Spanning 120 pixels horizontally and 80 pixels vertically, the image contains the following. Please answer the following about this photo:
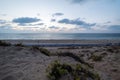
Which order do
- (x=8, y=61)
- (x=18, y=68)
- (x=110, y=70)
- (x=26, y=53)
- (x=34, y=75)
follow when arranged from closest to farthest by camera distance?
(x=34, y=75), (x=18, y=68), (x=8, y=61), (x=26, y=53), (x=110, y=70)

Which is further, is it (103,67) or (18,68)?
(103,67)

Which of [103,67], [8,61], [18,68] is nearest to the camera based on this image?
[18,68]

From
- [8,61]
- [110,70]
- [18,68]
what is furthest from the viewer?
[110,70]

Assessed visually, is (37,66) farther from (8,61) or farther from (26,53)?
(26,53)

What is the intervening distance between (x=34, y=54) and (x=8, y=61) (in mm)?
1358

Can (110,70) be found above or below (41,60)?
below

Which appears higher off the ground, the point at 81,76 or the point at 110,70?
the point at 81,76

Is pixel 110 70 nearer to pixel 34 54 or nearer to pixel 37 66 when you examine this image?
pixel 34 54

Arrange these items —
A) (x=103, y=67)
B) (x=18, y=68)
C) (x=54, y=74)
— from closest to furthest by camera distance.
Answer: (x=54, y=74)
(x=18, y=68)
(x=103, y=67)

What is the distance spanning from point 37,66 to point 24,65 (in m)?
0.47

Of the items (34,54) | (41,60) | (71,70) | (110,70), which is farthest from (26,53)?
(110,70)

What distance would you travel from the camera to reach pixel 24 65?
6.21 m

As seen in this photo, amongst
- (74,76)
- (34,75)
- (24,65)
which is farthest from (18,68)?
(74,76)

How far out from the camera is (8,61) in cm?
666
